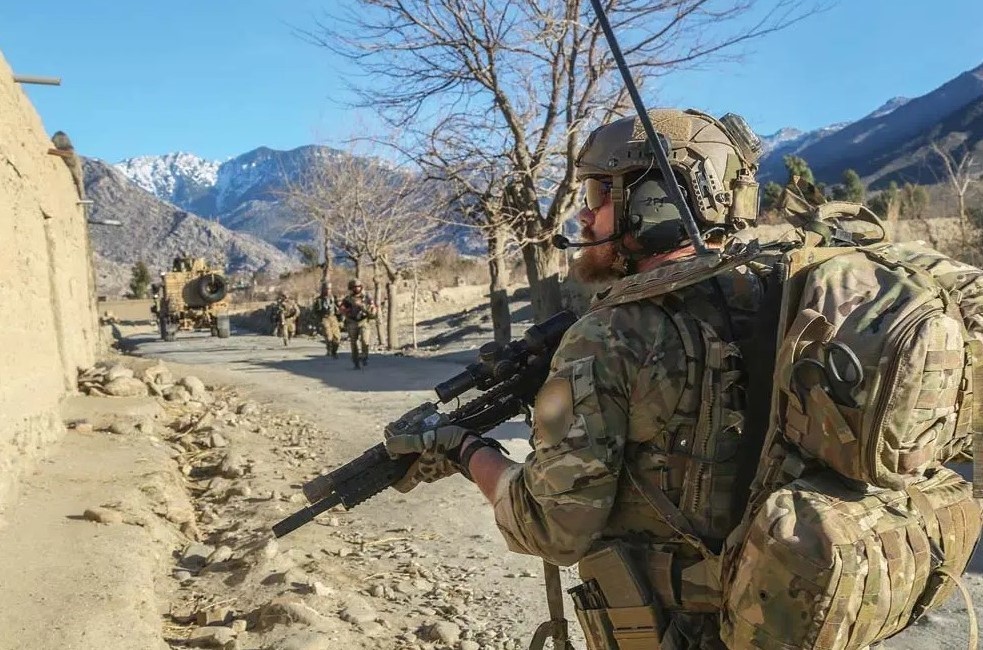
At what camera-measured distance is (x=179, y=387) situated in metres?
9.35

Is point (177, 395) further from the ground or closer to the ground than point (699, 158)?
closer to the ground

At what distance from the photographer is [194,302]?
23.4 metres

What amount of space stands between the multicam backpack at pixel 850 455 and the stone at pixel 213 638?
2.45m

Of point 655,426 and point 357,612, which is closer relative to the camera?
point 655,426

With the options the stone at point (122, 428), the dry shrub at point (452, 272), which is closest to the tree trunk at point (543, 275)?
the stone at point (122, 428)

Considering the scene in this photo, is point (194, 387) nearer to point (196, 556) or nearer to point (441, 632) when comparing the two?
point (196, 556)

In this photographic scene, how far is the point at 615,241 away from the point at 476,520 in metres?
3.47

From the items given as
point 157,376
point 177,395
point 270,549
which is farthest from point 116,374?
point 270,549

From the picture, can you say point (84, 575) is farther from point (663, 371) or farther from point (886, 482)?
point (886, 482)

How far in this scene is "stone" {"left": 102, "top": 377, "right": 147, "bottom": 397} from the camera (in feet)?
25.6

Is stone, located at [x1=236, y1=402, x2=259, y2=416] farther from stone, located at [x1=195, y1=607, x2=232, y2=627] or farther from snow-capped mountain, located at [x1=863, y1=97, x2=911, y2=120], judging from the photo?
snow-capped mountain, located at [x1=863, y1=97, x2=911, y2=120]

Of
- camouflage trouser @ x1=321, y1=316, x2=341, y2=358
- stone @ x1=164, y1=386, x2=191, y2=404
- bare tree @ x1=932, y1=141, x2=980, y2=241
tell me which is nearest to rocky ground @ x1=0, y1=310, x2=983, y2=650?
stone @ x1=164, y1=386, x2=191, y2=404

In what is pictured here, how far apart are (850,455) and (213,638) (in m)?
2.78

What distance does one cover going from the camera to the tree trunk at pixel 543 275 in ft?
34.1
